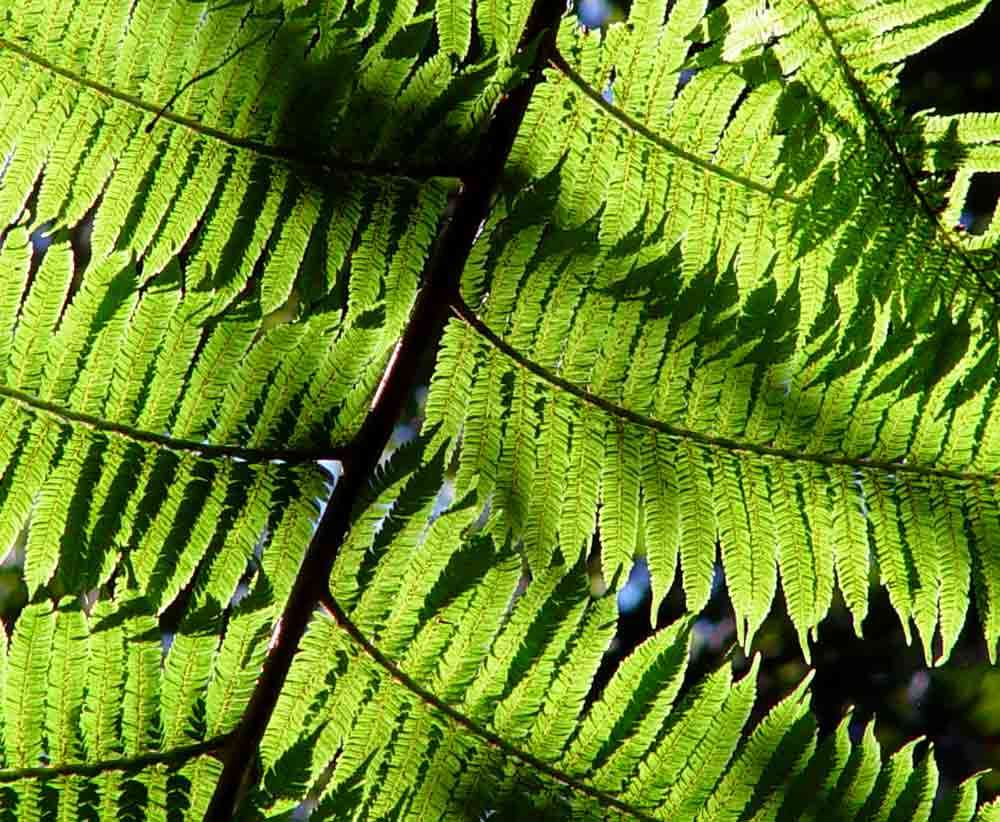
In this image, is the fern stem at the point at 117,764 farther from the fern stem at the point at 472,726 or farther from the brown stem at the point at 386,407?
the fern stem at the point at 472,726

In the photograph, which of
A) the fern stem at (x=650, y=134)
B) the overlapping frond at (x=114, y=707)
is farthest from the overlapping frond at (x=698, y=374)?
the overlapping frond at (x=114, y=707)

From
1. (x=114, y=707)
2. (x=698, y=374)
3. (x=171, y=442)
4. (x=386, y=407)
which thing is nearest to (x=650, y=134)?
(x=698, y=374)

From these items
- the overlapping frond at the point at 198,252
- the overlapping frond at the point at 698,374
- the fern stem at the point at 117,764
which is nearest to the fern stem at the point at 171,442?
the overlapping frond at the point at 198,252

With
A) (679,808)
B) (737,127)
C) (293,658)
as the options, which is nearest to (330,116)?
(737,127)

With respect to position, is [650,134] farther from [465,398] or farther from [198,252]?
[198,252]

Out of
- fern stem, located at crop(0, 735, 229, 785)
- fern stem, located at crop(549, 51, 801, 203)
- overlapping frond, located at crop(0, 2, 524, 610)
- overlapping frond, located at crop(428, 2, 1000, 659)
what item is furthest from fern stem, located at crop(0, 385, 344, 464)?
fern stem, located at crop(549, 51, 801, 203)

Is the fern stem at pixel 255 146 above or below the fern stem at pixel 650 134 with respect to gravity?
below

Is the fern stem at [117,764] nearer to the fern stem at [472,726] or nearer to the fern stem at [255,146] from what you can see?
the fern stem at [472,726]

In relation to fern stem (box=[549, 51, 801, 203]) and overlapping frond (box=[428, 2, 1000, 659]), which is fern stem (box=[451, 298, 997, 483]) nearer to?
overlapping frond (box=[428, 2, 1000, 659])

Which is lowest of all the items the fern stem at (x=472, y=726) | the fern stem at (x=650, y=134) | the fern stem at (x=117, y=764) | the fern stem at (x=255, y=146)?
the fern stem at (x=117, y=764)
